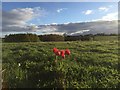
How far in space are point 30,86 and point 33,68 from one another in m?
2.16

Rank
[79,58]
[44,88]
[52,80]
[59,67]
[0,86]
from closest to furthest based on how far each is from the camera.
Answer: [0,86] → [44,88] → [52,80] → [59,67] → [79,58]

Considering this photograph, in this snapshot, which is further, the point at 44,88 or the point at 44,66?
the point at 44,66

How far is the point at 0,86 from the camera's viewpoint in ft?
27.4

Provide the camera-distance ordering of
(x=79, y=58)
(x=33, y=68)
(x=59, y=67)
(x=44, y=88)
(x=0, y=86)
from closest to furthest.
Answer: (x=0, y=86) < (x=44, y=88) < (x=59, y=67) < (x=33, y=68) < (x=79, y=58)

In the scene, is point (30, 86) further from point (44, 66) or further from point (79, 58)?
point (79, 58)

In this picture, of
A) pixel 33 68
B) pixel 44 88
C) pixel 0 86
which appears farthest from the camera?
pixel 33 68

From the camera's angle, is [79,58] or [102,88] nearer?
[102,88]

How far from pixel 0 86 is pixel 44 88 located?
142 centimetres

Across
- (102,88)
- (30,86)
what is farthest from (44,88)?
(102,88)

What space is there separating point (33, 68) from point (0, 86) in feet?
10.2

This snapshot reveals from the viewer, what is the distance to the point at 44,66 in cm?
1144

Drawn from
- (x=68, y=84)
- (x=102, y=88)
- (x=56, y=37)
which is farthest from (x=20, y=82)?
(x=56, y=37)

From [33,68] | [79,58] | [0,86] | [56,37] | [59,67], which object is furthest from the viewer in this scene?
[56,37]

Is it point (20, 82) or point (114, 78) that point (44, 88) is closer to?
point (20, 82)
